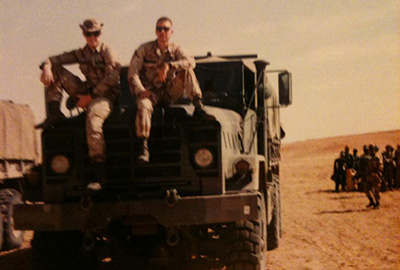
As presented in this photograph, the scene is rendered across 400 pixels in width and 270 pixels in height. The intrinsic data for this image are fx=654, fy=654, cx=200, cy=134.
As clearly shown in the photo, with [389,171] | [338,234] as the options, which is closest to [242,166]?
[338,234]

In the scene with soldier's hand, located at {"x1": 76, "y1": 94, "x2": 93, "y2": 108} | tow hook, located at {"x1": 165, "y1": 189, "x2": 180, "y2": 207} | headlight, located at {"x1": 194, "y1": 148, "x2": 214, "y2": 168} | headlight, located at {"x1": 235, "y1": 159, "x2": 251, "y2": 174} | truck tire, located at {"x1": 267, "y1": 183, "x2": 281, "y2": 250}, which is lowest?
truck tire, located at {"x1": 267, "y1": 183, "x2": 281, "y2": 250}

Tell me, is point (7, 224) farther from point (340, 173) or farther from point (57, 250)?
point (340, 173)

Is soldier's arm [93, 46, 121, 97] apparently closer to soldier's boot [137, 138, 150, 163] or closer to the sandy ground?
soldier's boot [137, 138, 150, 163]

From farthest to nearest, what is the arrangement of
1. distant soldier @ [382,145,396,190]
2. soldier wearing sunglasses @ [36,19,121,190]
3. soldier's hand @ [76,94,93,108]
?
distant soldier @ [382,145,396,190]
soldier's hand @ [76,94,93,108]
soldier wearing sunglasses @ [36,19,121,190]

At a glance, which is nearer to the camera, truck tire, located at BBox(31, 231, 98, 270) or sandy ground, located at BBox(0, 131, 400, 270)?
truck tire, located at BBox(31, 231, 98, 270)

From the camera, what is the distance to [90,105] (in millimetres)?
6570

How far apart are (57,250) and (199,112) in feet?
6.98

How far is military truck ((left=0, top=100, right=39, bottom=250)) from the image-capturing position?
11.0m

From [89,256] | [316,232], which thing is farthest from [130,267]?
[316,232]

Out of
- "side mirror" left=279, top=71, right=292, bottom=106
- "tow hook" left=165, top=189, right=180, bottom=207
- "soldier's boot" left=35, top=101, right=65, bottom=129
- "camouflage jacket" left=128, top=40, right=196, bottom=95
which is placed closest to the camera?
"tow hook" left=165, top=189, right=180, bottom=207

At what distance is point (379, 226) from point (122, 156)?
7390 millimetres

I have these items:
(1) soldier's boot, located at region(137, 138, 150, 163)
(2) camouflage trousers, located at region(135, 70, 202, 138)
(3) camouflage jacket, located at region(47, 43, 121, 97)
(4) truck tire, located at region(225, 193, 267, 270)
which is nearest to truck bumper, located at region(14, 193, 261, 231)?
(4) truck tire, located at region(225, 193, 267, 270)

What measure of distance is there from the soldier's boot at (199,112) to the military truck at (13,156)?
4814 mm

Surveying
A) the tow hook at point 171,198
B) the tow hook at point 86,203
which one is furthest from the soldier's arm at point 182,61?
the tow hook at point 86,203
